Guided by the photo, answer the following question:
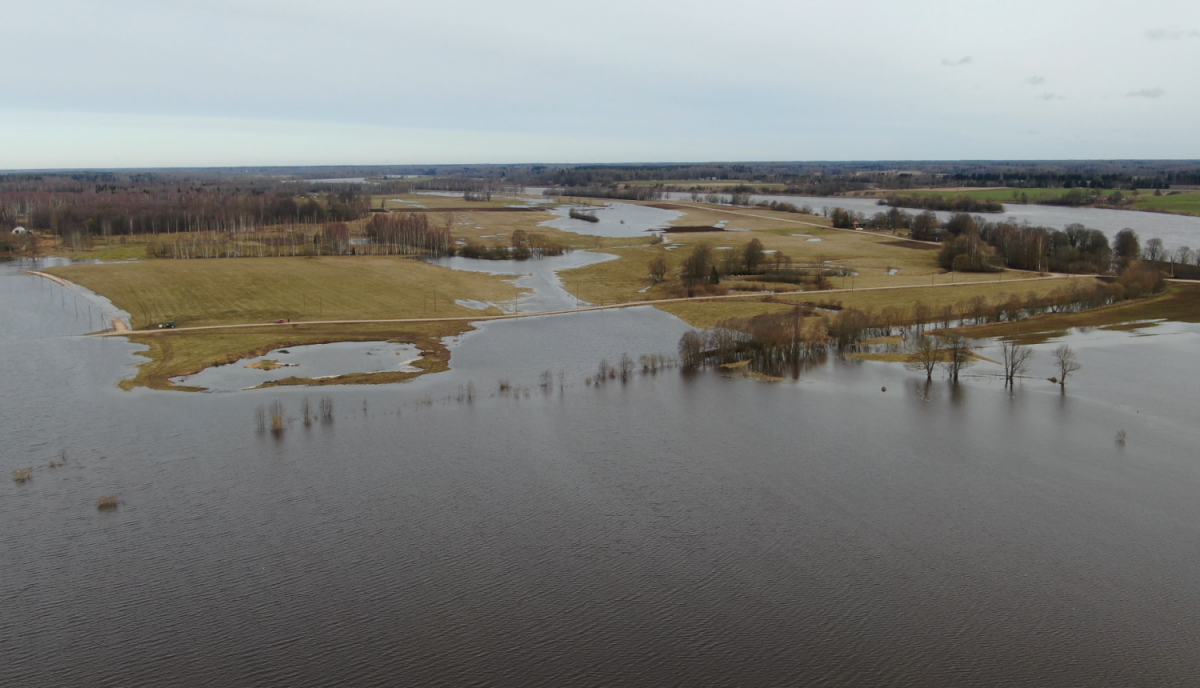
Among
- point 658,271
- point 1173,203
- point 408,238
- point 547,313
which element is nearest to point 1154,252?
point 658,271

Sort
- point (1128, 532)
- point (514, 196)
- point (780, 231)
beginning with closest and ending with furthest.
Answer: point (1128, 532) < point (780, 231) < point (514, 196)

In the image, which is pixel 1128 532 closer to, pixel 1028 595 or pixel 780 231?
pixel 1028 595

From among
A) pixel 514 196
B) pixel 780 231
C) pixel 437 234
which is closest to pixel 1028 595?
pixel 437 234

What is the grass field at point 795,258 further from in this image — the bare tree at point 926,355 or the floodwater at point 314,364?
the bare tree at point 926,355

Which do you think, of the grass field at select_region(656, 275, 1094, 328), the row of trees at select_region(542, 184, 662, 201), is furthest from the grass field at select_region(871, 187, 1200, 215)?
the grass field at select_region(656, 275, 1094, 328)

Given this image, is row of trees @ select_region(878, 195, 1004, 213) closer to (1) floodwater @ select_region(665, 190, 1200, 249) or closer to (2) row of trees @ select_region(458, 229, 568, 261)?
(1) floodwater @ select_region(665, 190, 1200, 249)

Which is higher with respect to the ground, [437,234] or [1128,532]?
[437,234]

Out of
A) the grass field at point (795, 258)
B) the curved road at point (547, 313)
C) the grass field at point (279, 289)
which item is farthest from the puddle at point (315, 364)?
the grass field at point (795, 258)
